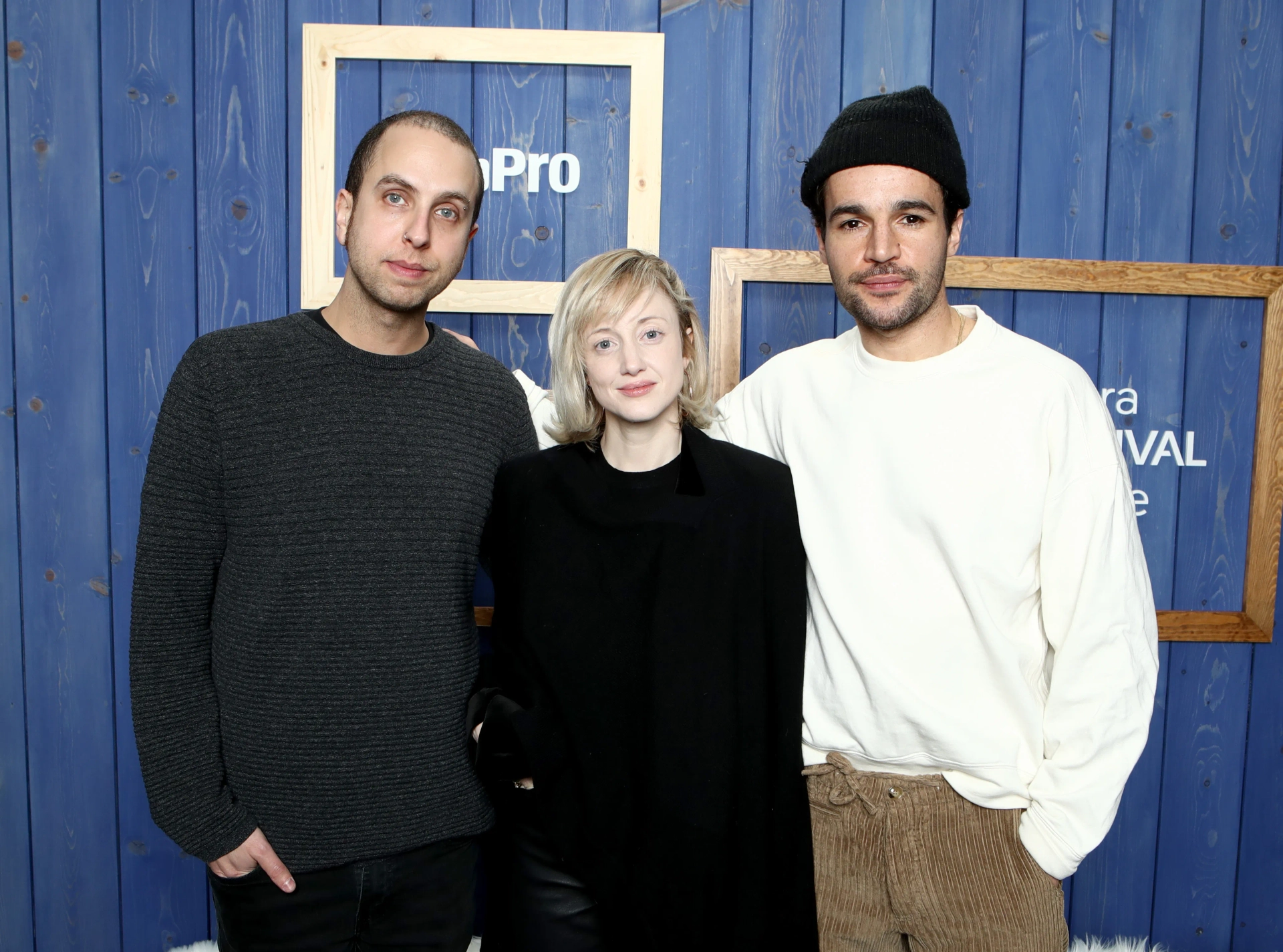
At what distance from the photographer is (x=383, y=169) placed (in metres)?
1.33

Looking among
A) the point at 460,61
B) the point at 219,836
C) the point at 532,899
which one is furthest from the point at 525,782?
the point at 460,61

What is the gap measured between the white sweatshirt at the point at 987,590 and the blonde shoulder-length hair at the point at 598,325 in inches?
10.0

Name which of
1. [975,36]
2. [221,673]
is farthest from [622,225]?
[221,673]

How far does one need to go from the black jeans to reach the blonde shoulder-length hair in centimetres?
73

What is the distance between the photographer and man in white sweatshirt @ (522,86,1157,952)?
4.03ft

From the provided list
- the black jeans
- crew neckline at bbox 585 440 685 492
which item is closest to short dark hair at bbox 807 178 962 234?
crew neckline at bbox 585 440 685 492

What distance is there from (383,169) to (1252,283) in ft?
6.47

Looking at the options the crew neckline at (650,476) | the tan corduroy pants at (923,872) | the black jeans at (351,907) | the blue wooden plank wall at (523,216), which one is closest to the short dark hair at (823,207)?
the crew neckline at (650,476)

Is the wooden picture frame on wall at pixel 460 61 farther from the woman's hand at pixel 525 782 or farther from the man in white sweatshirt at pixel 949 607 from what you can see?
the woman's hand at pixel 525 782

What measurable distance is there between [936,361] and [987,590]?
36cm

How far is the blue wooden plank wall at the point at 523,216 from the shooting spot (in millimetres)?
1914

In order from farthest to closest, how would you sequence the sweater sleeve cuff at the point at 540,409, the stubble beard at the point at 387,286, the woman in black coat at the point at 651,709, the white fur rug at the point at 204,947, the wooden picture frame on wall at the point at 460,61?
the white fur rug at the point at 204,947, the wooden picture frame on wall at the point at 460,61, the sweater sleeve cuff at the point at 540,409, the stubble beard at the point at 387,286, the woman in black coat at the point at 651,709

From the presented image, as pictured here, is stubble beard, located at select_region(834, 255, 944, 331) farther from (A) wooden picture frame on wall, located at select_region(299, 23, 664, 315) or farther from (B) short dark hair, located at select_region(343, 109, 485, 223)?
(A) wooden picture frame on wall, located at select_region(299, 23, 664, 315)

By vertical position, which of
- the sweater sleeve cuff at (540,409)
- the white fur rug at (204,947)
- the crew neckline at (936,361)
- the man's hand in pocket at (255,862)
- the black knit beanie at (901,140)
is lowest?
the white fur rug at (204,947)
